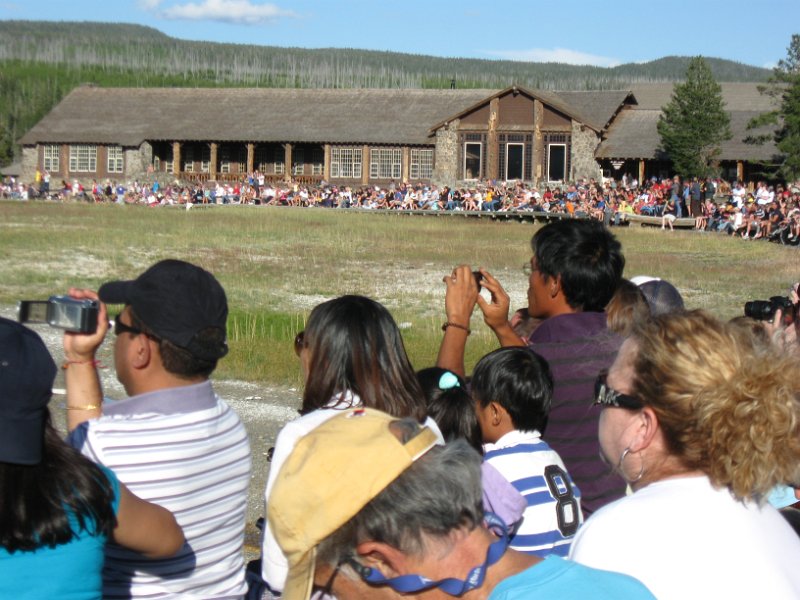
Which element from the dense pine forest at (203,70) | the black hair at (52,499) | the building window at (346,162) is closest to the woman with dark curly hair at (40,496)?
the black hair at (52,499)

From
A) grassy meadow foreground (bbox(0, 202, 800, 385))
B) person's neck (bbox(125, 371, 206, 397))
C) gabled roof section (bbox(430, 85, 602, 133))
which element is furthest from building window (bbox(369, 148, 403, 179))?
person's neck (bbox(125, 371, 206, 397))

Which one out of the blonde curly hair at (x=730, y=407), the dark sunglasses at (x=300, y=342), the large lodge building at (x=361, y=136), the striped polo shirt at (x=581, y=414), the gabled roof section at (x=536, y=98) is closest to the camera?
the blonde curly hair at (x=730, y=407)

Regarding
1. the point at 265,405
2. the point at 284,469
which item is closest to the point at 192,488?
the point at 284,469

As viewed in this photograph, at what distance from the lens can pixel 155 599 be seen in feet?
10.1

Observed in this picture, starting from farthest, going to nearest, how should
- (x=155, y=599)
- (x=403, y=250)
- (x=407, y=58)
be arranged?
(x=407, y=58)
(x=403, y=250)
(x=155, y=599)

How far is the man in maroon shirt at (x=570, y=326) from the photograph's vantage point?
4.22 meters

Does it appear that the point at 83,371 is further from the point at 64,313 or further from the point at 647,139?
the point at 647,139

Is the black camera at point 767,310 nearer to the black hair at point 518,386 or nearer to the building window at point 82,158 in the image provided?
the black hair at point 518,386

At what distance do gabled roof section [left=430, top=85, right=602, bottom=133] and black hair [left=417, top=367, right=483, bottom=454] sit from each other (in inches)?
2177

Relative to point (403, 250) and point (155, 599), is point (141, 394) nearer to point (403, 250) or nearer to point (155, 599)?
point (155, 599)

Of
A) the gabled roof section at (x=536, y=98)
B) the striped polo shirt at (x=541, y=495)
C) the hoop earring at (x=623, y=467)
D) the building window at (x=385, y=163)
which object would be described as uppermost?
the gabled roof section at (x=536, y=98)

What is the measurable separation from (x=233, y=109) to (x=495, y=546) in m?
67.7

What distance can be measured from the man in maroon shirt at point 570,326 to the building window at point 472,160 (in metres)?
56.3

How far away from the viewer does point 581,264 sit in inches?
185
